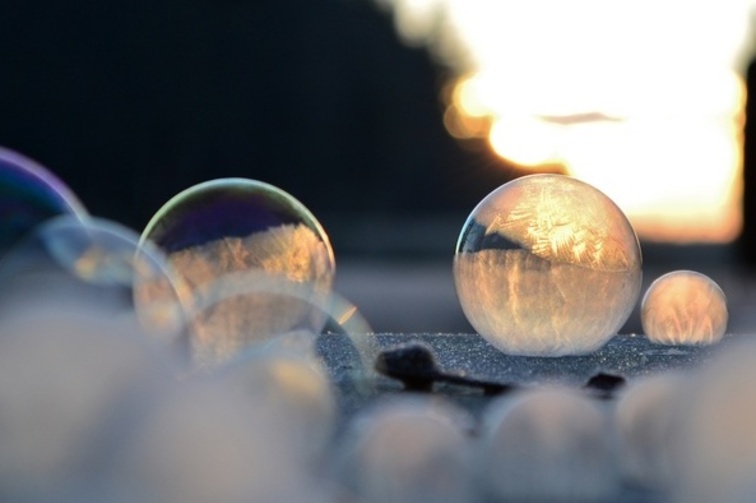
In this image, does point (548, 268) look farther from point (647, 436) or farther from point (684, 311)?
point (647, 436)

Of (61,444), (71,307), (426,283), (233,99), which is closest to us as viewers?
(61,444)

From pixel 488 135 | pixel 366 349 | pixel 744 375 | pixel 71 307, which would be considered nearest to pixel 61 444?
pixel 71 307

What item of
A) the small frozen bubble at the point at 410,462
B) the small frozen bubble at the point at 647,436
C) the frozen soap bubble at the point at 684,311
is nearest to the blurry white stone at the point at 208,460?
the small frozen bubble at the point at 410,462

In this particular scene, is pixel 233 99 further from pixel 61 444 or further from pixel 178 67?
pixel 61 444

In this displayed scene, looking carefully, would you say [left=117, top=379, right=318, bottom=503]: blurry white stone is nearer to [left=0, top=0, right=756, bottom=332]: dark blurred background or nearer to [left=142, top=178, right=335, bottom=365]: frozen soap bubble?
[left=142, top=178, right=335, bottom=365]: frozen soap bubble

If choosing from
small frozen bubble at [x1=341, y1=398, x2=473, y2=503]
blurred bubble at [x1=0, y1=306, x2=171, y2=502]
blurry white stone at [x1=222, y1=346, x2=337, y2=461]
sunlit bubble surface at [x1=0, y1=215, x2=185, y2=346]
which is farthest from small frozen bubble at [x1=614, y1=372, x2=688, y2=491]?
sunlit bubble surface at [x1=0, y1=215, x2=185, y2=346]

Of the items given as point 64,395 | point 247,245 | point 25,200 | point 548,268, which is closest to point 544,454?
point 64,395

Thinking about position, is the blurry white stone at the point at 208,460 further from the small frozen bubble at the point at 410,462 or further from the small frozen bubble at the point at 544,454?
the small frozen bubble at the point at 544,454
